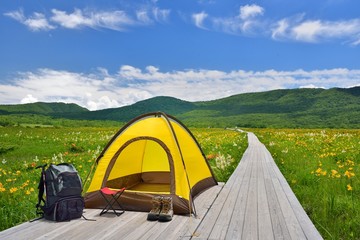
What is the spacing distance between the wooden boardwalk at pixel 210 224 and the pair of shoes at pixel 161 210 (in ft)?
0.45

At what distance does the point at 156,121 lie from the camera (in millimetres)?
8547

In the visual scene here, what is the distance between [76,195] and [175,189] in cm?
213

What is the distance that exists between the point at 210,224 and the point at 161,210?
3.61ft

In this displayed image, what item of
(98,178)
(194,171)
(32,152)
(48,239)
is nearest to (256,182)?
(194,171)

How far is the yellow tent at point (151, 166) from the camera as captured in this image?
301 inches

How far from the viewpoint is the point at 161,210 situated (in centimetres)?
→ 693

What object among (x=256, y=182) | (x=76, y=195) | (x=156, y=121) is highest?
(x=156, y=121)

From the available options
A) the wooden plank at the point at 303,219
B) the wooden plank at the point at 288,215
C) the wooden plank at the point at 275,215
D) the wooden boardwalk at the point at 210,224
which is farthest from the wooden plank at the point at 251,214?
the wooden plank at the point at 303,219

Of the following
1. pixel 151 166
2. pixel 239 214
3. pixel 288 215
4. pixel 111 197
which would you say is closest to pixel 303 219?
pixel 288 215

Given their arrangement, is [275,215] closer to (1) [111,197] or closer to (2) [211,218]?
(2) [211,218]

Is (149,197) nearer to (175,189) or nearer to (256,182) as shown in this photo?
(175,189)

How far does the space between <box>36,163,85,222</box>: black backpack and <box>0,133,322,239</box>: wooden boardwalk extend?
0.18 metres

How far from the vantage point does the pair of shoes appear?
6.69 metres

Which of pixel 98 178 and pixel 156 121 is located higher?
pixel 156 121
